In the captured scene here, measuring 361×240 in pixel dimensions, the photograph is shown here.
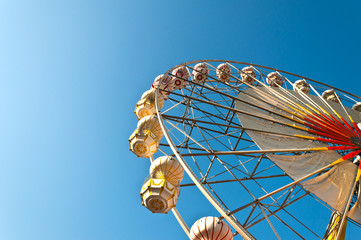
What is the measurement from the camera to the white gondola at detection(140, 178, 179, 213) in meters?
8.52

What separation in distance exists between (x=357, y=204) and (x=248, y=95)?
292 inches

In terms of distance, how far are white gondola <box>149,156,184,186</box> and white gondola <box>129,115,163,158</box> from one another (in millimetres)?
1938

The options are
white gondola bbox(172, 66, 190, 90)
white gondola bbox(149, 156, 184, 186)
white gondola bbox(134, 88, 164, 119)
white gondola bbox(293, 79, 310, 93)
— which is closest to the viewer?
white gondola bbox(149, 156, 184, 186)

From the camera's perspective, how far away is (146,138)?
11352mm

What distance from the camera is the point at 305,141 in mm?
11117

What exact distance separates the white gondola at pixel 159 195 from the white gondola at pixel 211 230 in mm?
1275

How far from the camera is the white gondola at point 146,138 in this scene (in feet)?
37.4

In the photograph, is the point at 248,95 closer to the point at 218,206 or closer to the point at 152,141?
the point at 152,141

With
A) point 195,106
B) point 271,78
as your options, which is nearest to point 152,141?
point 195,106

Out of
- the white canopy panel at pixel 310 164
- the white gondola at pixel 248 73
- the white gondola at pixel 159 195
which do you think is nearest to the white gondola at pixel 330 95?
the white gondola at pixel 248 73

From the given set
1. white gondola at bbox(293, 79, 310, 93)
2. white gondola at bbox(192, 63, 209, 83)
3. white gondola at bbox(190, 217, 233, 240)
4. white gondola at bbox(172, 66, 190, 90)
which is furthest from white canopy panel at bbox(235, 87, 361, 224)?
white gondola at bbox(293, 79, 310, 93)

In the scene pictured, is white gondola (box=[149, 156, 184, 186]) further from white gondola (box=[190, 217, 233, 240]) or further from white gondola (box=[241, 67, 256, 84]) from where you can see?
white gondola (box=[241, 67, 256, 84])

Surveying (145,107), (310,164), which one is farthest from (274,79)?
(310,164)

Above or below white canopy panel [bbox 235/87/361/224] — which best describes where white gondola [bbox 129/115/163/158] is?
above
